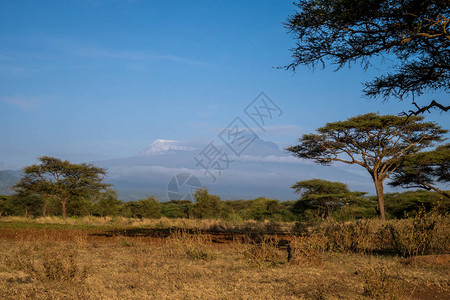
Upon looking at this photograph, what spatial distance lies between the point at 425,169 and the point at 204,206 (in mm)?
15959

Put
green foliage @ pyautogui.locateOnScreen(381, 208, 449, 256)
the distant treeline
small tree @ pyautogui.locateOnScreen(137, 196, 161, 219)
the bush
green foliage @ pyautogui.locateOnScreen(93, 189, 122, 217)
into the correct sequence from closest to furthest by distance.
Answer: green foliage @ pyautogui.locateOnScreen(381, 208, 449, 256), the bush, the distant treeline, green foliage @ pyautogui.locateOnScreen(93, 189, 122, 217), small tree @ pyautogui.locateOnScreen(137, 196, 161, 219)

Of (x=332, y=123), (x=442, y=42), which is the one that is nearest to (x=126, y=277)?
(x=442, y=42)

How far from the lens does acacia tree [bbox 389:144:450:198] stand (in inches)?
823

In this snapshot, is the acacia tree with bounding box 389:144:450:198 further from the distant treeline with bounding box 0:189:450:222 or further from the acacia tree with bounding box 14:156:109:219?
the acacia tree with bounding box 14:156:109:219

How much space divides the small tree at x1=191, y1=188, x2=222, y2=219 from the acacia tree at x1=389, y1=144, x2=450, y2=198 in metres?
13.3

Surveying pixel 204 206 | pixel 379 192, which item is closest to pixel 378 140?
pixel 379 192

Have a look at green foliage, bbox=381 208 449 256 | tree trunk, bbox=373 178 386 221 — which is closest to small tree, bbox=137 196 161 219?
tree trunk, bbox=373 178 386 221

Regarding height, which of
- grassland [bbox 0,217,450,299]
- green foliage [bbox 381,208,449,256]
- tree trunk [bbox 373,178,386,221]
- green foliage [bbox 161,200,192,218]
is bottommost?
green foliage [bbox 161,200,192,218]

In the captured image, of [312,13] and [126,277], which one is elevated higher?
[312,13]

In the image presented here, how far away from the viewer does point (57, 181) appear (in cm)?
2936

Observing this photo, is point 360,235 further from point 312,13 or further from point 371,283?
point 312,13

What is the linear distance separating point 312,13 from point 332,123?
11.6 m

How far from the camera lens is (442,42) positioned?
381 inches

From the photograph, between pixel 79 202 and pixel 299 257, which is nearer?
pixel 299 257
